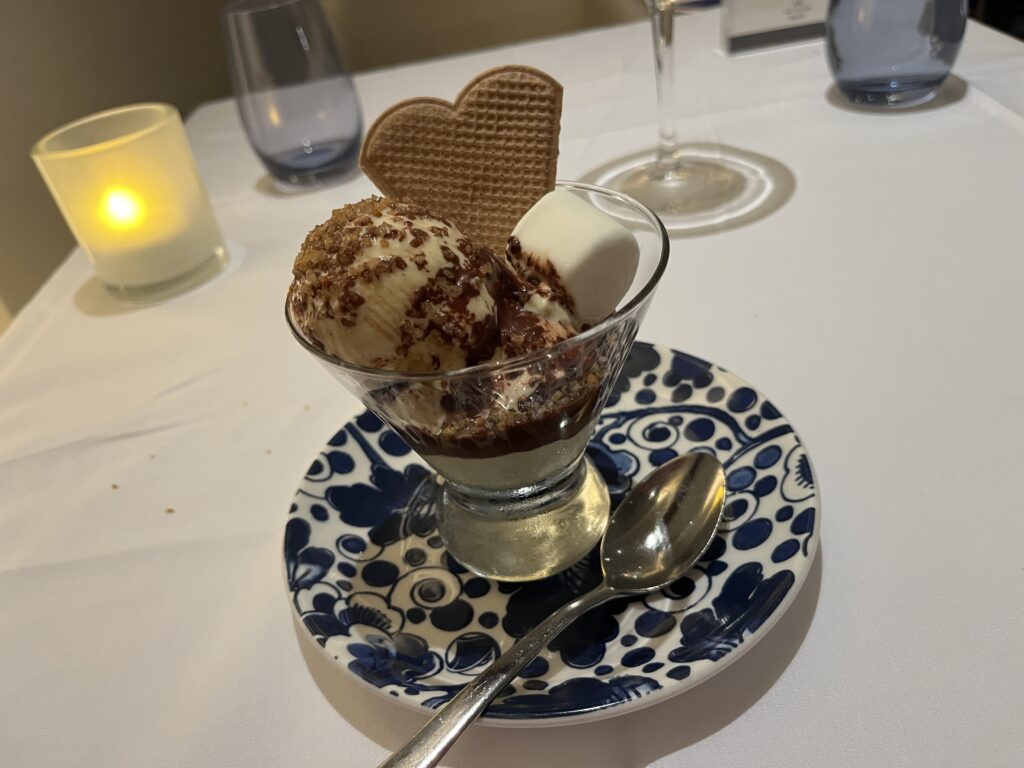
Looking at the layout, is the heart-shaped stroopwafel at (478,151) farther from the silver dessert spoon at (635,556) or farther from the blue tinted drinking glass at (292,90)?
the blue tinted drinking glass at (292,90)

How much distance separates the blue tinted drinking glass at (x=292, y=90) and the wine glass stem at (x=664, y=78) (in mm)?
458

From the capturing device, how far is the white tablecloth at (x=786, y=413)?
17.9 inches

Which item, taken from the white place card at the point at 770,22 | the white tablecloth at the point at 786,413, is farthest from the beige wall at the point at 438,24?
the white tablecloth at the point at 786,413

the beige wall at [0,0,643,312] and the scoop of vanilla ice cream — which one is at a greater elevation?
the scoop of vanilla ice cream

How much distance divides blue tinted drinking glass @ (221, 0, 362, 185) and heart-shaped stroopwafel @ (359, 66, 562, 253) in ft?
1.99

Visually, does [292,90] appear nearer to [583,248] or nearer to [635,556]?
[583,248]

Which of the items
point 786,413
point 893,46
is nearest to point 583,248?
point 786,413

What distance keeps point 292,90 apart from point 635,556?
909mm

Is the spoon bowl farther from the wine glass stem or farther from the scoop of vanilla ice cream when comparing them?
the wine glass stem

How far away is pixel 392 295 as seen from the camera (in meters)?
0.51

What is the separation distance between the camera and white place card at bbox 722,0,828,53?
1.32m

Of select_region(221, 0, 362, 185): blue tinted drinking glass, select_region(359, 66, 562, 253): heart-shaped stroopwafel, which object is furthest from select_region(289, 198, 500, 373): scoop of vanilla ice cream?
select_region(221, 0, 362, 185): blue tinted drinking glass

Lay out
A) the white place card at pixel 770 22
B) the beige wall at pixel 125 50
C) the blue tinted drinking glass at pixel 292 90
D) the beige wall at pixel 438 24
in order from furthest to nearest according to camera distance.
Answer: the beige wall at pixel 438 24, the beige wall at pixel 125 50, the white place card at pixel 770 22, the blue tinted drinking glass at pixel 292 90

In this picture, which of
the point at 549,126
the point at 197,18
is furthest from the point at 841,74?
the point at 197,18
